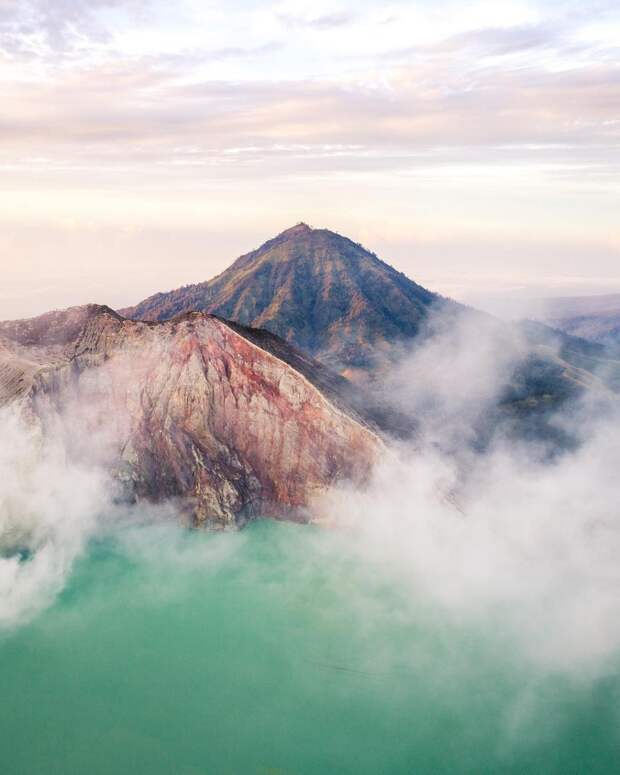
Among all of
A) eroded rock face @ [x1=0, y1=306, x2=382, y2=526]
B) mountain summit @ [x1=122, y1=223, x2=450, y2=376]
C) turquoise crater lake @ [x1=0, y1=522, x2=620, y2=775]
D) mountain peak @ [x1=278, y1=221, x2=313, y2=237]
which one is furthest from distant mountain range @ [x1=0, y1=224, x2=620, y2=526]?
mountain peak @ [x1=278, y1=221, x2=313, y2=237]

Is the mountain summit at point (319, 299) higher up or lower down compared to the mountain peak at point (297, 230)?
lower down

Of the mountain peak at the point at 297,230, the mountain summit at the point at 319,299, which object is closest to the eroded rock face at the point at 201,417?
the mountain summit at the point at 319,299

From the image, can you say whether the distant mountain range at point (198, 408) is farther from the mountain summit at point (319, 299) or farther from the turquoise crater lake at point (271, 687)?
the mountain summit at point (319, 299)

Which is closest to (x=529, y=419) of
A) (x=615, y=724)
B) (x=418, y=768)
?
(x=615, y=724)

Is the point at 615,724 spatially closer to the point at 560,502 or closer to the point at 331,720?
the point at 331,720

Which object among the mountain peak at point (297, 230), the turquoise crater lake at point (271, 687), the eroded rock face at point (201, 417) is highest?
the mountain peak at point (297, 230)

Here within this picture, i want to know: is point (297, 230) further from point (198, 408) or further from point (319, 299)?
point (198, 408)
